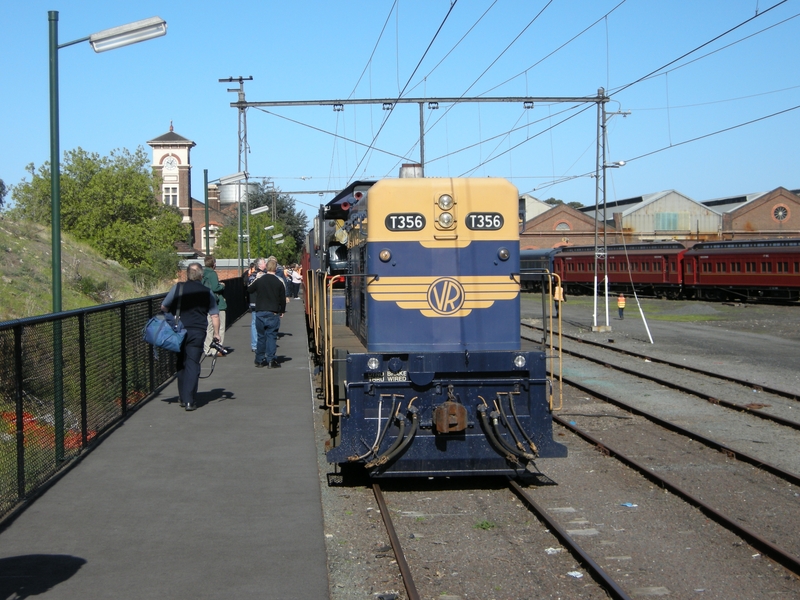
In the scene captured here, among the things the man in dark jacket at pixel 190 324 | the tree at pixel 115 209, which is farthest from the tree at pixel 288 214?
the man in dark jacket at pixel 190 324

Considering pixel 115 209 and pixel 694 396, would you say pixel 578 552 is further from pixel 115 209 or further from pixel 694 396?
pixel 115 209

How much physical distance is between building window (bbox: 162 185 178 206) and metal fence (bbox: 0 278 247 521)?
264ft

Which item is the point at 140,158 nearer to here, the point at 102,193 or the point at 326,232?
the point at 102,193

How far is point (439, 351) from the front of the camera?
7832 millimetres

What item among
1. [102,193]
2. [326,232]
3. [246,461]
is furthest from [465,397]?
[102,193]

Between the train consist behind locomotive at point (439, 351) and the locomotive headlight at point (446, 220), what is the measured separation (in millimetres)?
10

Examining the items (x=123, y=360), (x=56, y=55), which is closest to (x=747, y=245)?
(x=123, y=360)

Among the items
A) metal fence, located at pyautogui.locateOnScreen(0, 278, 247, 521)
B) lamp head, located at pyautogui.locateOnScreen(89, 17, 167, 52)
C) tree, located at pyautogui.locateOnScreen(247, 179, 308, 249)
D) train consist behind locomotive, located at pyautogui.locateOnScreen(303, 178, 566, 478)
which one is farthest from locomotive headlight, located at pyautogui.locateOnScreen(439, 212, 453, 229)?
tree, located at pyautogui.locateOnScreen(247, 179, 308, 249)

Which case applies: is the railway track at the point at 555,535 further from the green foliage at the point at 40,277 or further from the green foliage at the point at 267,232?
the green foliage at the point at 267,232

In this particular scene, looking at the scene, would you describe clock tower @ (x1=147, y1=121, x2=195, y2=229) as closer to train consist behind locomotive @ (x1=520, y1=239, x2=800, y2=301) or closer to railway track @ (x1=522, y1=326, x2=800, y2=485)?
train consist behind locomotive @ (x1=520, y1=239, x2=800, y2=301)

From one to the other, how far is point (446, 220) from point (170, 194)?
85.9 meters

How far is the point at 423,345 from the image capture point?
26.5 ft

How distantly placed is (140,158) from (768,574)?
5628 cm

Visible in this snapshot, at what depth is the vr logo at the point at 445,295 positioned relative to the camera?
317 inches
